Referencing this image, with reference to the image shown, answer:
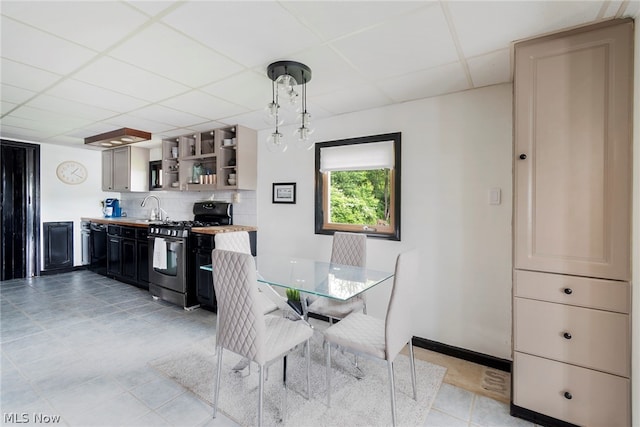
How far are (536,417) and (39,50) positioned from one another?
386 centimetres

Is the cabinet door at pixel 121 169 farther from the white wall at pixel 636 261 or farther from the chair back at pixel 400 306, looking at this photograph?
the white wall at pixel 636 261

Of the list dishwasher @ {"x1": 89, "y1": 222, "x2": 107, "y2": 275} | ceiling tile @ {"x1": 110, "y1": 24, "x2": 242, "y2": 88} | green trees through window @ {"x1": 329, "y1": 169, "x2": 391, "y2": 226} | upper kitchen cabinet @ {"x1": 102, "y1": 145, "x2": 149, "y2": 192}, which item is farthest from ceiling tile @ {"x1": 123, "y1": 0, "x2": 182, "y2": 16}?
dishwasher @ {"x1": 89, "y1": 222, "x2": 107, "y2": 275}

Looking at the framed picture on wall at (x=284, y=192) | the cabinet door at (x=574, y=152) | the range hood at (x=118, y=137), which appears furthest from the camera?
the range hood at (x=118, y=137)

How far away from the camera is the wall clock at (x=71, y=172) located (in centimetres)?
525

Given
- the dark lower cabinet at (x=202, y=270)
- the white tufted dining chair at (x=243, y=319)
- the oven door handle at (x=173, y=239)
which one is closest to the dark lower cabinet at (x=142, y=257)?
the oven door handle at (x=173, y=239)

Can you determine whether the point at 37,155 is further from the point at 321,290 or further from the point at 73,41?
the point at 321,290

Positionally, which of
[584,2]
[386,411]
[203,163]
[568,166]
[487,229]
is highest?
[584,2]

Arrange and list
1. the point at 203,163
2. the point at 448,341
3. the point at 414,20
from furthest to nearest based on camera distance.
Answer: the point at 203,163
the point at 448,341
the point at 414,20

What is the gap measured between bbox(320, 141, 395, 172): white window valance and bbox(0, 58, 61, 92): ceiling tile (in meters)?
2.39

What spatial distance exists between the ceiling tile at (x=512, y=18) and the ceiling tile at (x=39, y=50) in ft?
7.51

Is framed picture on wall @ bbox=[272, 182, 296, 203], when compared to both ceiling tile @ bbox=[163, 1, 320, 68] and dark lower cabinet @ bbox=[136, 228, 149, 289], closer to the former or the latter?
ceiling tile @ bbox=[163, 1, 320, 68]

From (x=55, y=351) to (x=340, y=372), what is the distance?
244cm

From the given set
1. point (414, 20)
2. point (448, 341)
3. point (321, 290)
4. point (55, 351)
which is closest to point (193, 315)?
point (55, 351)

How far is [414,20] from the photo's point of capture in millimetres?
1624
